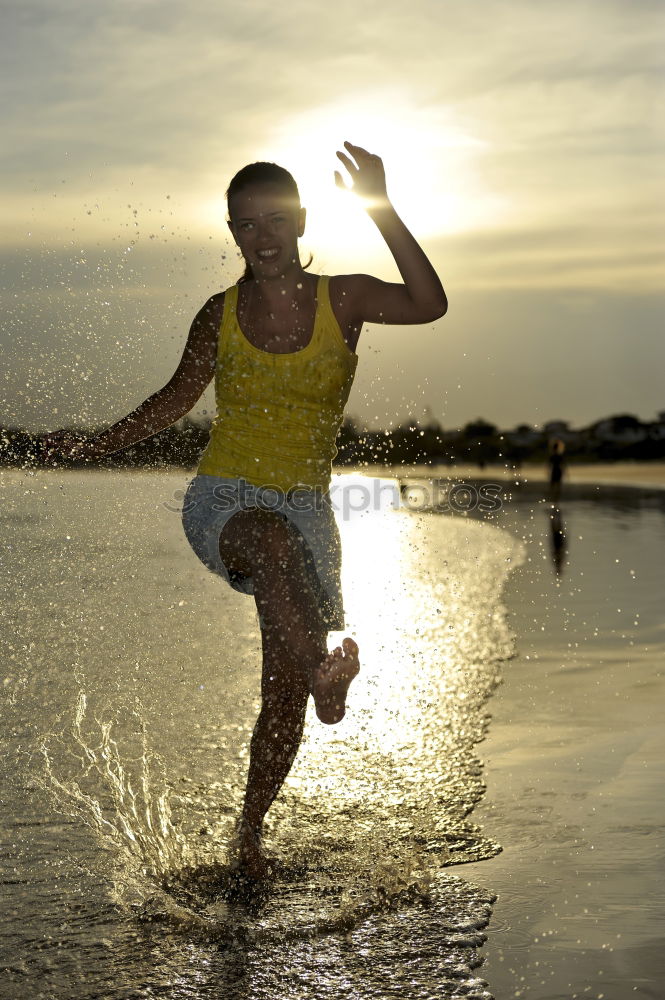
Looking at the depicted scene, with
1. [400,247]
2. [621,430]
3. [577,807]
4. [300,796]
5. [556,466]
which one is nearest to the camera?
[400,247]

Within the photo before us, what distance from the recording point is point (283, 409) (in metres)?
3.76

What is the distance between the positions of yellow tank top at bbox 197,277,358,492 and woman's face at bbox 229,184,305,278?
22 cm

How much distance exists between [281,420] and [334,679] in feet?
2.58

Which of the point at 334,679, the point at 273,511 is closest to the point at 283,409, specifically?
the point at 273,511

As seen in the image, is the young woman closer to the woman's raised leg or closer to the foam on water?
the woman's raised leg

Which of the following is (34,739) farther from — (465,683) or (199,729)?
(465,683)

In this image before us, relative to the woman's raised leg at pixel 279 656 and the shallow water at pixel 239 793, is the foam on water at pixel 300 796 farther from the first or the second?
the woman's raised leg at pixel 279 656

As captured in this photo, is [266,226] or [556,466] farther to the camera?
[556,466]

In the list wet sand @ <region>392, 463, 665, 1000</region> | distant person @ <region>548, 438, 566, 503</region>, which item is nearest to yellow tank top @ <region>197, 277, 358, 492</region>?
wet sand @ <region>392, 463, 665, 1000</region>

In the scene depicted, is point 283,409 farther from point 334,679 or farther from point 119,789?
point 119,789

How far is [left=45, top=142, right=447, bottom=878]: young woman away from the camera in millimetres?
3637

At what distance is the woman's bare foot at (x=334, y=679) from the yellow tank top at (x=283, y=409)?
1.75 ft

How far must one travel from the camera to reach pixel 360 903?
3.54 meters

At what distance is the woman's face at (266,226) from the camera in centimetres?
384
